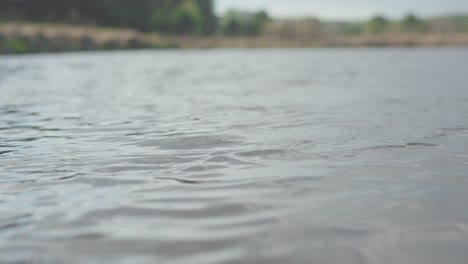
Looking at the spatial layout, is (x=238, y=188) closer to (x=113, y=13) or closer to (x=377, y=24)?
(x=113, y=13)

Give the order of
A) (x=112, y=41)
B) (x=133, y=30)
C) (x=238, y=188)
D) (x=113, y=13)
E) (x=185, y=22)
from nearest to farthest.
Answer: (x=238, y=188), (x=112, y=41), (x=133, y=30), (x=113, y=13), (x=185, y=22)

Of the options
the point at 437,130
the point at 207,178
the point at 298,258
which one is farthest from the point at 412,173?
the point at 437,130

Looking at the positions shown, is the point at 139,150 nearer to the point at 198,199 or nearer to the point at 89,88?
the point at 198,199

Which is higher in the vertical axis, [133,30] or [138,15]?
[138,15]

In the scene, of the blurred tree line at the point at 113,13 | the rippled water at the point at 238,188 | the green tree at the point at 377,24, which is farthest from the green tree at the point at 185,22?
the rippled water at the point at 238,188

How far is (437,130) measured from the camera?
453 cm

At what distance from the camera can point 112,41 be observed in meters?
41.1

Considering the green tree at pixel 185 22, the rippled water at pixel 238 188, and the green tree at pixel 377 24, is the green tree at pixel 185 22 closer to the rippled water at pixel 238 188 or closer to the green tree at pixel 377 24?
the green tree at pixel 377 24

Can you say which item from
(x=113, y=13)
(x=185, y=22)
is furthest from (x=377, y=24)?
(x=113, y=13)

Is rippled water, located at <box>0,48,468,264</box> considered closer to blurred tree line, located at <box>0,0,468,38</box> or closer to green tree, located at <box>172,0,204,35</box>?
blurred tree line, located at <box>0,0,468,38</box>

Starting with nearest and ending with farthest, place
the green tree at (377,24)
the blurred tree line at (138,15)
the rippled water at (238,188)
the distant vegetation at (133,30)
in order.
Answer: the rippled water at (238,188) < the distant vegetation at (133,30) < the blurred tree line at (138,15) < the green tree at (377,24)

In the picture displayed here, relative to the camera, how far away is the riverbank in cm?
3306

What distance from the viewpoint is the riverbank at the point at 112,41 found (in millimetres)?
33062

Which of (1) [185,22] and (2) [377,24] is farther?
(2) [377,24]
